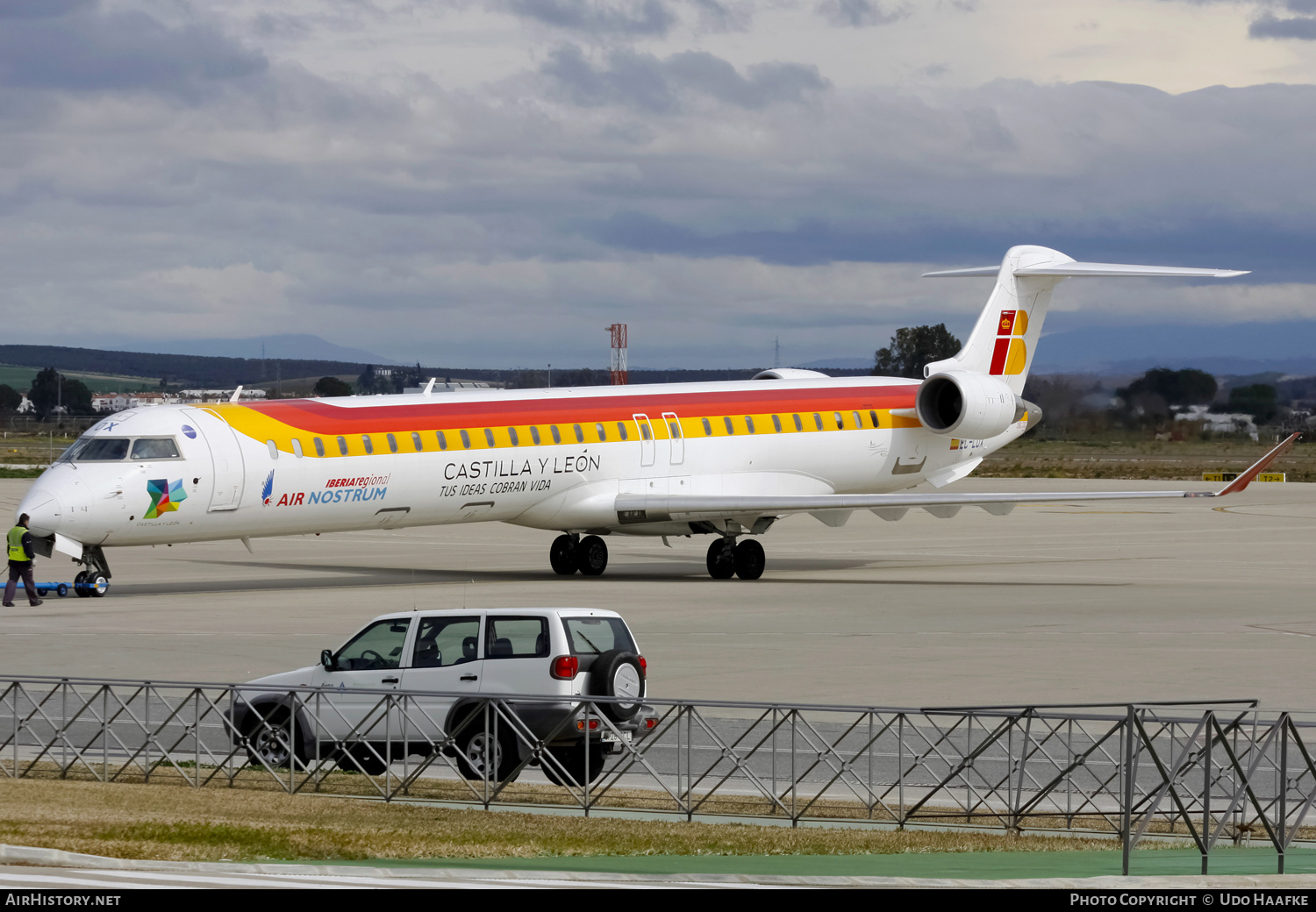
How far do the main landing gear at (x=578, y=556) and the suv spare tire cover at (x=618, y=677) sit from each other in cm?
2018

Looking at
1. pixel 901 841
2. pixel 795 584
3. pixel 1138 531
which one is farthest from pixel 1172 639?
pixel 1138 531

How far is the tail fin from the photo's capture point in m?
41.3

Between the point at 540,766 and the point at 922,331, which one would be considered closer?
the point at 540,766

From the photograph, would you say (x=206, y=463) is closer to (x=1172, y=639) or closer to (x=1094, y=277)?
(x=1172, y=639)

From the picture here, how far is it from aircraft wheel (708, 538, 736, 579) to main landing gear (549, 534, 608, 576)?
235cm

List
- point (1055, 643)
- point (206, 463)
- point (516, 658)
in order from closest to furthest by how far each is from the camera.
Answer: point (516, 658), point (1055, 643), point (206, 463)

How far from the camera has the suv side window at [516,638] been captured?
50.5ft

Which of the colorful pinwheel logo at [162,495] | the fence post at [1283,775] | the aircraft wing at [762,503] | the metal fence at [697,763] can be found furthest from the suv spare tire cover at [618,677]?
the aircraft wing at [762,503]

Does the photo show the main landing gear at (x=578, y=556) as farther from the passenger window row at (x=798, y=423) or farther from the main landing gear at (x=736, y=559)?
the passenger window row at (x=798, y=423)

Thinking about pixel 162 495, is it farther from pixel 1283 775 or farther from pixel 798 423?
pixel 1283 775

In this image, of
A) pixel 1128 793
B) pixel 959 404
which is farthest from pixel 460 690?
pixel 959 404

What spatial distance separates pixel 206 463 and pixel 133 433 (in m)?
1.43

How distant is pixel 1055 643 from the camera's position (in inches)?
930

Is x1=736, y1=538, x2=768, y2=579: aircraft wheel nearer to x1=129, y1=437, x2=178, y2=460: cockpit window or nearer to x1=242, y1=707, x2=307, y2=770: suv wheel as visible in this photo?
x1=129, y1=437, x2=178, y2=460: cockpit window
